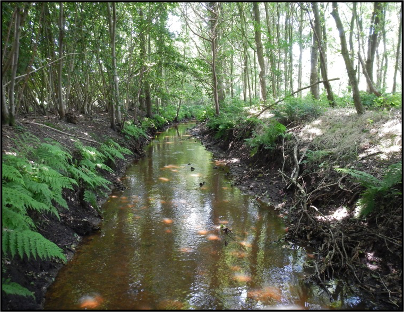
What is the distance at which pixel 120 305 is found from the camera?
11.0 feet

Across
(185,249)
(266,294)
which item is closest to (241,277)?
(266,294)

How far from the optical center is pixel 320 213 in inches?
198

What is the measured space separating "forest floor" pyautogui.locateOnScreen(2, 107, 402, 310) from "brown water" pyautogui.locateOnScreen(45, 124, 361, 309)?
263 millimetres

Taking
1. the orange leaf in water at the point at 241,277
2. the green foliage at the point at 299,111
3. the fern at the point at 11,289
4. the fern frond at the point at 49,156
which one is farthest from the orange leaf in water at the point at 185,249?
the green foliage at the point at 299,111

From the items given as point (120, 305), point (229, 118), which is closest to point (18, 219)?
point (120, 305)

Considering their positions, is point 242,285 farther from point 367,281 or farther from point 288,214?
point 288,214

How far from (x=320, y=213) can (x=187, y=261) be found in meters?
2.51

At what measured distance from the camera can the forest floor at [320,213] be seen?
3.55 m

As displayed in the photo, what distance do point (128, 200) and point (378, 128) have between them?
6062mm

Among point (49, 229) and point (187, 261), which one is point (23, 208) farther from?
point (187, 261)

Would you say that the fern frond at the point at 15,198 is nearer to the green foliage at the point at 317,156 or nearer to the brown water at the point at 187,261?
the brown water at the point at 187,261

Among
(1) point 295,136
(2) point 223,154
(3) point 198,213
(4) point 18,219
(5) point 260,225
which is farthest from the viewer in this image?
(2) point 223,154

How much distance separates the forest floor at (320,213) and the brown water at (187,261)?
26cm

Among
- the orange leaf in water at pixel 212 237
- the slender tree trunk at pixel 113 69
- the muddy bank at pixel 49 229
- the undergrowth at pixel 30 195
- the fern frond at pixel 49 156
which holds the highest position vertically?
the slender tree trunk at pixel 113 69
